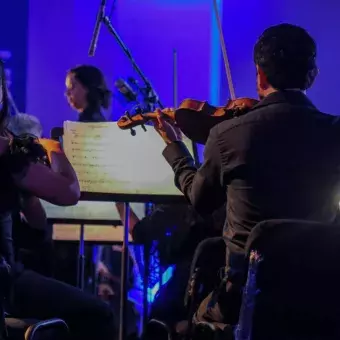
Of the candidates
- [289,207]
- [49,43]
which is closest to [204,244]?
[289,207]

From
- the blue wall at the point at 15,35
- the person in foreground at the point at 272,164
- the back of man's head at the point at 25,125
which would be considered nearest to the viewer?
the person in foreground at the point at 272,164

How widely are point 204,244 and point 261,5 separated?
2.69m

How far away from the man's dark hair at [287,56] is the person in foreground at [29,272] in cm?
53

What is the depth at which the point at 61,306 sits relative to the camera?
1570 mm

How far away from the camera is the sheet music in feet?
6.78

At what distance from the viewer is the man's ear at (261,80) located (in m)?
1.48

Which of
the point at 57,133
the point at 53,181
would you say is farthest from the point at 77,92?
the point at 53,181

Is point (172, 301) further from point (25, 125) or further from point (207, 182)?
point (25, 125)

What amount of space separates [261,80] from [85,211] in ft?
2.83

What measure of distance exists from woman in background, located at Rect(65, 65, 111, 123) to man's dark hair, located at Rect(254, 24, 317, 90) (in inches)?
Result: 66.2

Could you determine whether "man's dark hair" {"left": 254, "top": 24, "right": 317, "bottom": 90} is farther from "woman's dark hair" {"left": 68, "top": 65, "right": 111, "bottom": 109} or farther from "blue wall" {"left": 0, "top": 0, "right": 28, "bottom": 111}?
"blue wall" {"left": 0, "top": 0, "right": 28, "bottom": 111}

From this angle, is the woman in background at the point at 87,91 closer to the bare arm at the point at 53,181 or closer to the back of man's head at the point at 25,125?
the back of man's head at the point at 25,125

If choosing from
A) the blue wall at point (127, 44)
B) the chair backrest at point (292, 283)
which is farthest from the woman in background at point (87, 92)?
the chair backrest at point (292, 283)

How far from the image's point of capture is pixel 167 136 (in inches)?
66.3
